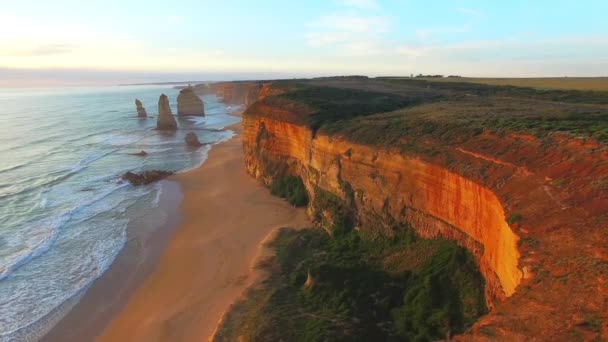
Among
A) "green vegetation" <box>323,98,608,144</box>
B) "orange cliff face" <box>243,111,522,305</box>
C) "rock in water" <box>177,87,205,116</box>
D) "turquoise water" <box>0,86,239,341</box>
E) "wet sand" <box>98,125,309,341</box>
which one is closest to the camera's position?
"orange cliff face" <box>243,111,522,305</box>

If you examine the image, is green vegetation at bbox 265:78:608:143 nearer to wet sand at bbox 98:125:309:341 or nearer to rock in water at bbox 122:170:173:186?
wet sand at bbox 98:125:309:341

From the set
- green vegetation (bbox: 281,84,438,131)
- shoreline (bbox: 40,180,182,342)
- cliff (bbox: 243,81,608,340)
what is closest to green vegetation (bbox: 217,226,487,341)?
cliff (bbox: 243,81,608,340)

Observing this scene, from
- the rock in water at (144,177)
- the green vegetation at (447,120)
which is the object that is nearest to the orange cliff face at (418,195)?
the green vegetation at (447,120)

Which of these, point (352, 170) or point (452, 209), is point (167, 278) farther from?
point (452, 209)

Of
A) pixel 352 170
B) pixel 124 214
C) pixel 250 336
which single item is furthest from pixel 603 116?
pixel 124 214

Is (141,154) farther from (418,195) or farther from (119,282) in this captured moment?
(418,195)

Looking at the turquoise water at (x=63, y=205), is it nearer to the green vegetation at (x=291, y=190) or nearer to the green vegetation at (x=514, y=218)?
the green vegetation at (x=291, y=190)

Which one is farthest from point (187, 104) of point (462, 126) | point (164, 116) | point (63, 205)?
point (462, 126)
